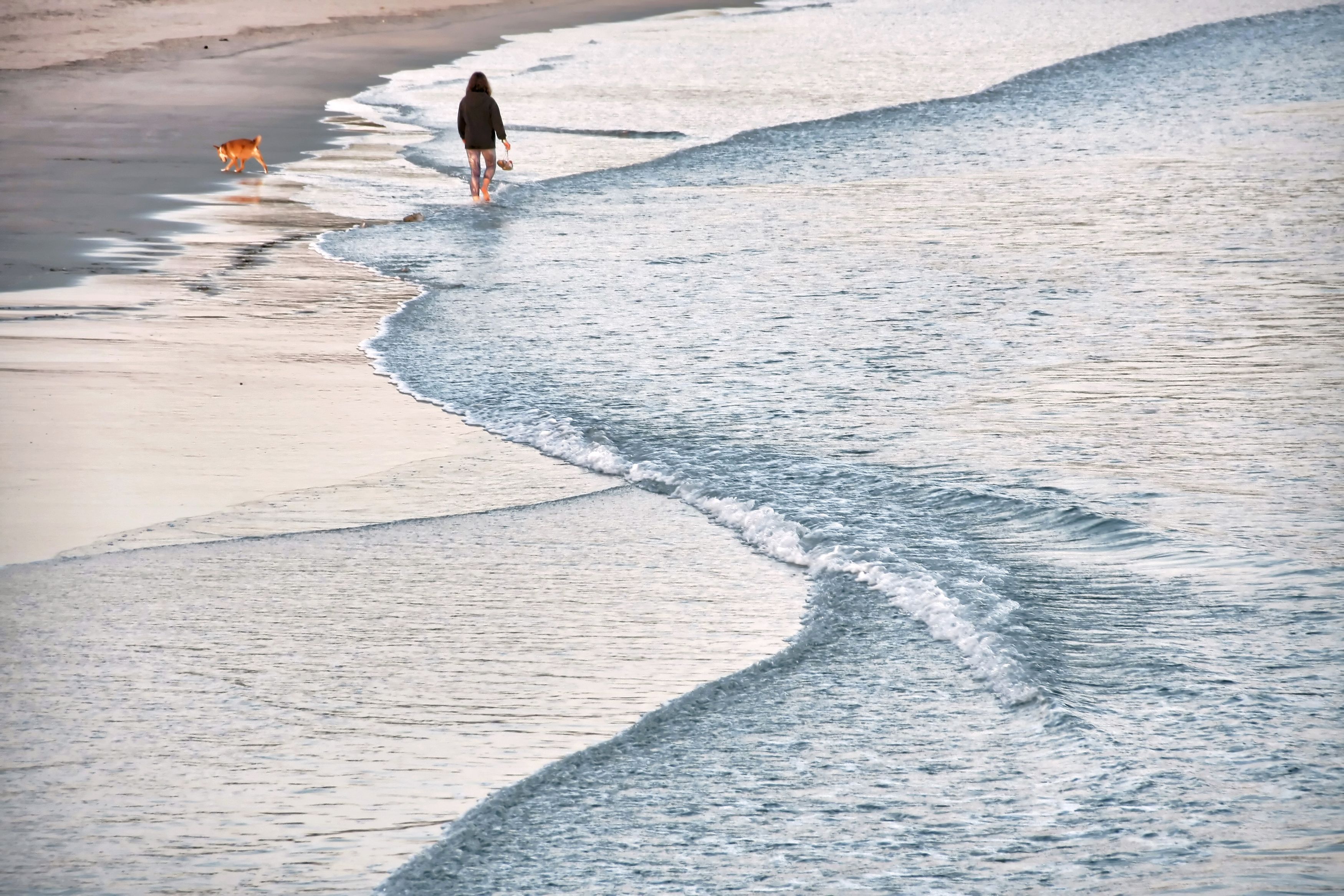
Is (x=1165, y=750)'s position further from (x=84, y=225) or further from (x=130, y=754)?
(x=84, y=225)

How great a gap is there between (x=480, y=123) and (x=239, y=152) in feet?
10.4

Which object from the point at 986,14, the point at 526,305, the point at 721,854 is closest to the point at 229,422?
the point at 526,305

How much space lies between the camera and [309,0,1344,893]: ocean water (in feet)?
11.3

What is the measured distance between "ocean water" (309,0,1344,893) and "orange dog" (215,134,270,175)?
284 cm

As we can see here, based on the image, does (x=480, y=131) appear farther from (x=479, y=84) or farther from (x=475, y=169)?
(x=479, y=84)

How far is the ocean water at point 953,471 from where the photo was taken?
3438 millimetres

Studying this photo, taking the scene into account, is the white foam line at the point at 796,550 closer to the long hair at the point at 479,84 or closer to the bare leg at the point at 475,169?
the bare leg at the point at 475,169

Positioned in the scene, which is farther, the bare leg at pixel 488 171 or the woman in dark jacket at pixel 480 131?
the bare leg at pixel 488 171

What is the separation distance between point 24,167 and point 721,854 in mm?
14555

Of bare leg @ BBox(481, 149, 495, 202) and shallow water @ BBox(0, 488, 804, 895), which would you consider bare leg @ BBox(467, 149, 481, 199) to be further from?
shallow water @ BBox(0, 488, 804, 895)

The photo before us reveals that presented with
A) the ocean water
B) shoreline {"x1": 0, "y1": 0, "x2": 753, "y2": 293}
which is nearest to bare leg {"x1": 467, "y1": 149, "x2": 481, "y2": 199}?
the ocean water

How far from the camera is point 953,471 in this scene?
240 inches

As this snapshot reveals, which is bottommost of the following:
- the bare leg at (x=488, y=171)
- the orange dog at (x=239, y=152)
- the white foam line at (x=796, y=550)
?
the white foam line at (x=796, y=550)

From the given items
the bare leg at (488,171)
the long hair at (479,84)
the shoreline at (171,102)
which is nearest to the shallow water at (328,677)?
the shoreline at (171,102)
